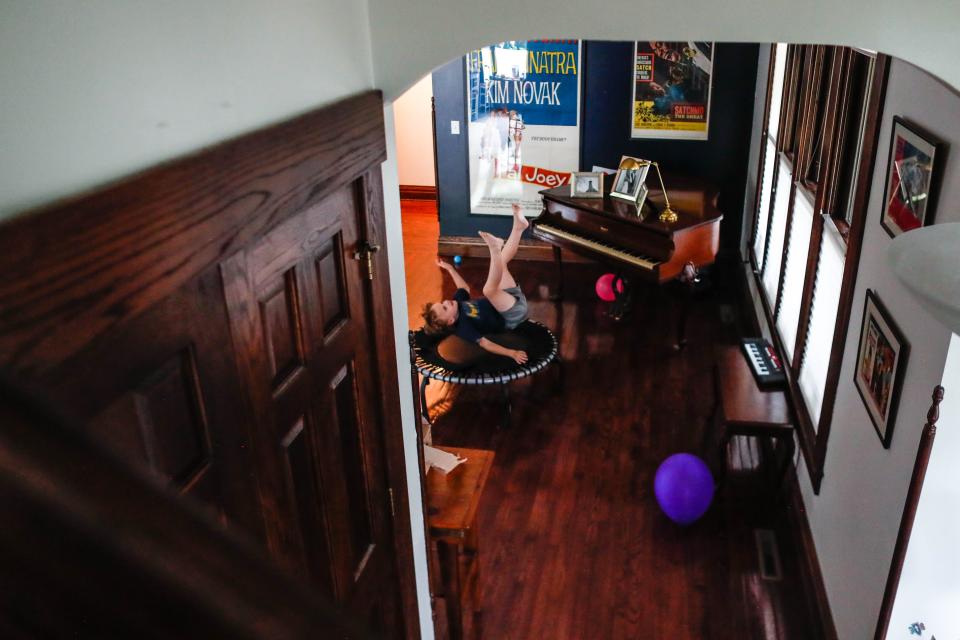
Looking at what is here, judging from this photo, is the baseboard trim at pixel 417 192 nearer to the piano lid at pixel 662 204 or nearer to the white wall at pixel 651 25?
the piano lid at pixel 662 204

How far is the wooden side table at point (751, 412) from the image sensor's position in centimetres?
393

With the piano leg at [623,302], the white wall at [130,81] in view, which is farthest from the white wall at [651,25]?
the piano leg at [623,302]

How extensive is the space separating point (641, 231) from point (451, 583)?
340 centimetres

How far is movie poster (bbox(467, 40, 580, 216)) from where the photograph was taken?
6.99 metres

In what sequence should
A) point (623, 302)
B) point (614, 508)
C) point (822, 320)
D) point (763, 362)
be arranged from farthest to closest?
point (623, 302), point (763, 362), point (614, 508), point (822, 320)

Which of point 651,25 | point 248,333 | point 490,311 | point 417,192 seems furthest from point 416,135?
point 248,333

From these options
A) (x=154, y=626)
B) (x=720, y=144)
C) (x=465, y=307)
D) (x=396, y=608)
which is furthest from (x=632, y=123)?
(x=154, y=626)

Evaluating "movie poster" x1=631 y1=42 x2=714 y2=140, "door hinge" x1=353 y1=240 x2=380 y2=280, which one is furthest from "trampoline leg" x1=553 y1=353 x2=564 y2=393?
"door hinge" x1=353 y1=240 x2=380 y2=280

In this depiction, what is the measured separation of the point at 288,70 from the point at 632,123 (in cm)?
600

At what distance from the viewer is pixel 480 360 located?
4.88 metres

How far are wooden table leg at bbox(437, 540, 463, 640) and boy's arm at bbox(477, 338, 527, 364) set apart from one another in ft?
6.91

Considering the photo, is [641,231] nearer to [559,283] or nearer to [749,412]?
[559,283]

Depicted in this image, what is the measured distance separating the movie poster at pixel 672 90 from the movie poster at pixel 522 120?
54cm

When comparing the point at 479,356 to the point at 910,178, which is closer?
the point at 910,178
